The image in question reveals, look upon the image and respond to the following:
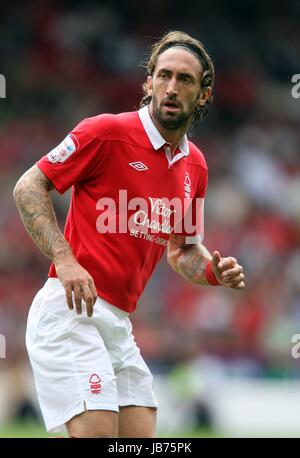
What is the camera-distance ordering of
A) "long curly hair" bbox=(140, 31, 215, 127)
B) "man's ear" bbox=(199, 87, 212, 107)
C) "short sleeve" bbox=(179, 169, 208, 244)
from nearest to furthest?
"long curly hair" bbox=(140, 31, 215, 127) → "man's ear" bbox=(199, 87, 212, 107) → "short sleeve" bbox=(179, 169, 208, 244)

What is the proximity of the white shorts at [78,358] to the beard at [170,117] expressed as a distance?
1.06 metres

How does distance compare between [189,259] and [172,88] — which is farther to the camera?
[189,259]

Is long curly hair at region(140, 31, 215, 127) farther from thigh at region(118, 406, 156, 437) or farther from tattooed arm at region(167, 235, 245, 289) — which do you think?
thigh at region(118, 406, 156, 437)

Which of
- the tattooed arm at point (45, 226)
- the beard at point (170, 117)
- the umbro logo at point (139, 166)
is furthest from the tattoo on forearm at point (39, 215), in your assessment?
the beard at point (170, 117)

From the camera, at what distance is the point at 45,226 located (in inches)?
196

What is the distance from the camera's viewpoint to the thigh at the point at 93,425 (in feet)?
15.8

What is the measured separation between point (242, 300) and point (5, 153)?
507 cm

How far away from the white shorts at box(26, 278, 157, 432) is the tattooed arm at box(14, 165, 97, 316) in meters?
0.29

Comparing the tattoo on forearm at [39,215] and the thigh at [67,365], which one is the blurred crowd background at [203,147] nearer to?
the thigh at [67,365]

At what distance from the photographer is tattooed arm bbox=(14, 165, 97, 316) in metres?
4.79

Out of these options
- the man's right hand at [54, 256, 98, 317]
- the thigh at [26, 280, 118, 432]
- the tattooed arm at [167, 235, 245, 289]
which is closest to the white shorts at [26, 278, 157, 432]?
the thigh at [26, 280, 118, 432]

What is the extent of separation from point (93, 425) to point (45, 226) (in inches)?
40.4

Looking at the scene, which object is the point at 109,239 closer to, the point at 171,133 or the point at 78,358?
the point at 78,358

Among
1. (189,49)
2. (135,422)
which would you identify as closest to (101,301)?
(135,422)
